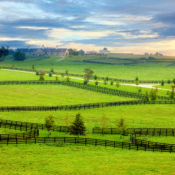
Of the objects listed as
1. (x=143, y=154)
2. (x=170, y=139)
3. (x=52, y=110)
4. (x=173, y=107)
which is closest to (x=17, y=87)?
(x=52, y=110)

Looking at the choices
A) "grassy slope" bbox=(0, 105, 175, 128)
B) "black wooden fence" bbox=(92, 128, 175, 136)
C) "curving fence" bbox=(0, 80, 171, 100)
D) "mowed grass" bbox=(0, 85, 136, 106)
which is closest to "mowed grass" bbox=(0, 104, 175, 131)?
"grassy slope" bbox=(0, 105, 175, 128)

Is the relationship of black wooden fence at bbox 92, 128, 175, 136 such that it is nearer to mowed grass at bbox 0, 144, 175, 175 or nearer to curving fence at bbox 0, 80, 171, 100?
mowed grass at bbox 0, 144, 175, 175

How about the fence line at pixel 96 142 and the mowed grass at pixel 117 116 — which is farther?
the mowed grass at pixel 117 116

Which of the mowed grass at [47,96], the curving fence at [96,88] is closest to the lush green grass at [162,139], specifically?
the mowed grass at [47,96]

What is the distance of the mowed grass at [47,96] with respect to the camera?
80688mm

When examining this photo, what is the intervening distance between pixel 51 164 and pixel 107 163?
17.1 feet

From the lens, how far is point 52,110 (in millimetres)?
68500

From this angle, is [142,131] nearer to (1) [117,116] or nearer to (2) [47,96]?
(1) [117,116]

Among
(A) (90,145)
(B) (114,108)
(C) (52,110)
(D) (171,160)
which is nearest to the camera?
(D) (171,160)

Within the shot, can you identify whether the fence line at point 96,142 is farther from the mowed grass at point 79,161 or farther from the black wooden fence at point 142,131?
the black wooden fence at point 142,131

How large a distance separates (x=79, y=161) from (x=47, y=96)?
61641 mm

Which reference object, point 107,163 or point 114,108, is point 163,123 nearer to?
point 114,108

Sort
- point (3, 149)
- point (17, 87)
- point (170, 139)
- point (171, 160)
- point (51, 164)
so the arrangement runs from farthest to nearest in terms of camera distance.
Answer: point (17, 87), point (170, 139), point (3, 149), point (171, 160), point (51, 164)

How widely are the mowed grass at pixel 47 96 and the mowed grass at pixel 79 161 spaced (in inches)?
1654
